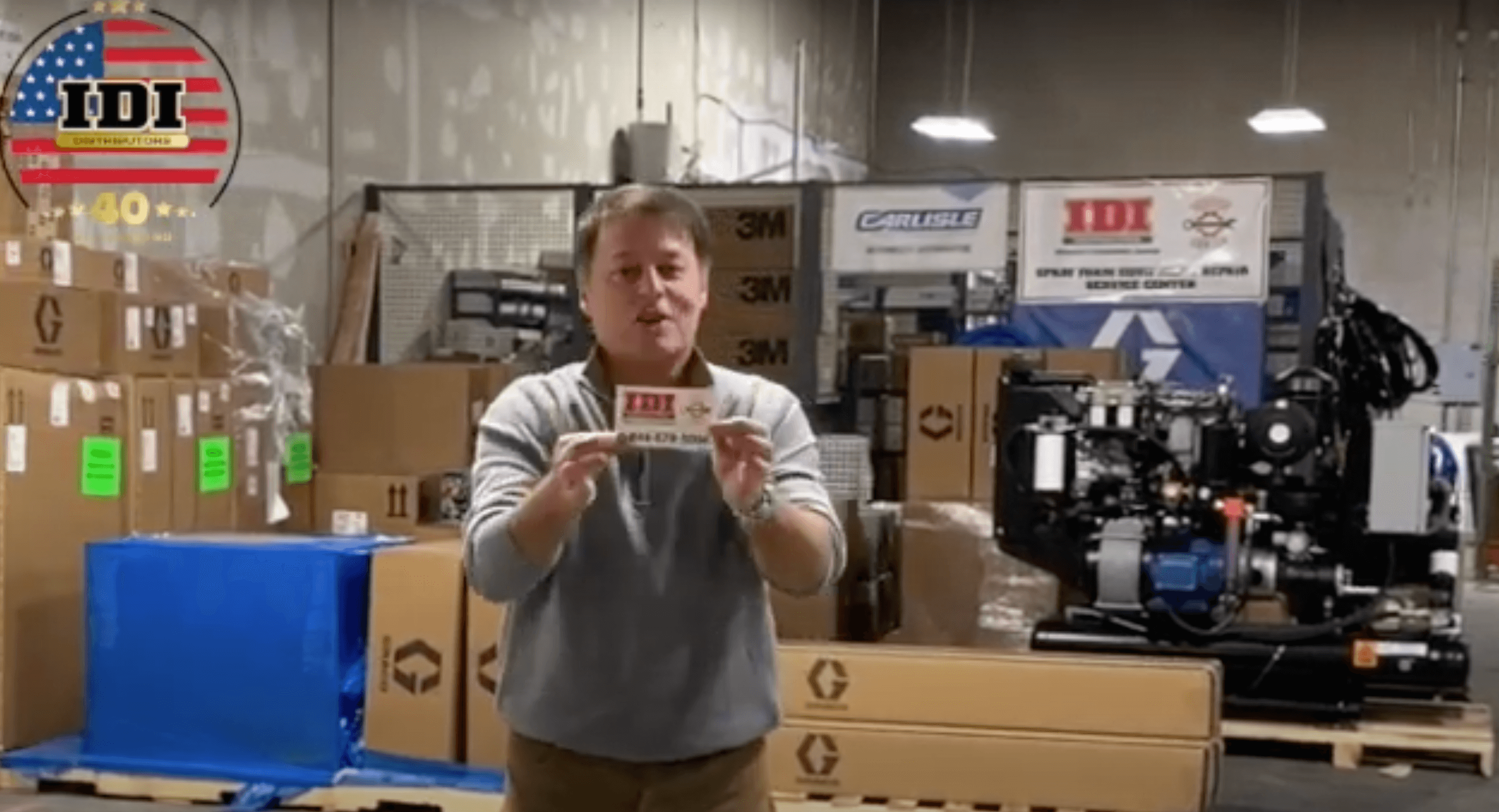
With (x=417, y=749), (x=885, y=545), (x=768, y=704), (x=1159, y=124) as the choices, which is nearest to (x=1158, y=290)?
(x=885, y=545)

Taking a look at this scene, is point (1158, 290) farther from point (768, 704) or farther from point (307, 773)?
point (768, 704)

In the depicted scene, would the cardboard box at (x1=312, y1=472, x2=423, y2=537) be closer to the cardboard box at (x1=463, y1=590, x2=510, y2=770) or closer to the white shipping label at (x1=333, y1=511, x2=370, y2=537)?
the white shipping label at (x1=333, y1=511, x2=370, y2=537)

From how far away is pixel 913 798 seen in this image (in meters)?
4.44

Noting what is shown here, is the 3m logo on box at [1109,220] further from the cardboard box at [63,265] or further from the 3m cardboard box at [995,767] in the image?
the cardboard box at [63,265]

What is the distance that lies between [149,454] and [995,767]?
2711 mm

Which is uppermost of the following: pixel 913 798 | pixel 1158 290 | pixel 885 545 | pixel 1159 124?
pixel 1159 124

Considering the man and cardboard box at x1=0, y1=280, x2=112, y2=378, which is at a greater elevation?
cardboard box at x1=0, y1=280, x2=112, y2=378

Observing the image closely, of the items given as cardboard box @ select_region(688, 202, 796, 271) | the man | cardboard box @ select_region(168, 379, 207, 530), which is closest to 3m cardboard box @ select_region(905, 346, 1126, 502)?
cardboard box @ select_region(688, 202, 796, 271)

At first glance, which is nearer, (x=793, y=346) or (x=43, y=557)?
(x=43, y=557)

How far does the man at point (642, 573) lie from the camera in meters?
1.81

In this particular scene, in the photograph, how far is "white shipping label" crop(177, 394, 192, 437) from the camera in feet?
17.3

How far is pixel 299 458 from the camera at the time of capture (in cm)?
598

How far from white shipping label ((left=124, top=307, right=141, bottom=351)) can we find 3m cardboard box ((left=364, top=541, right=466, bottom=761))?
122 cm

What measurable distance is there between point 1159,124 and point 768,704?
13121mm
